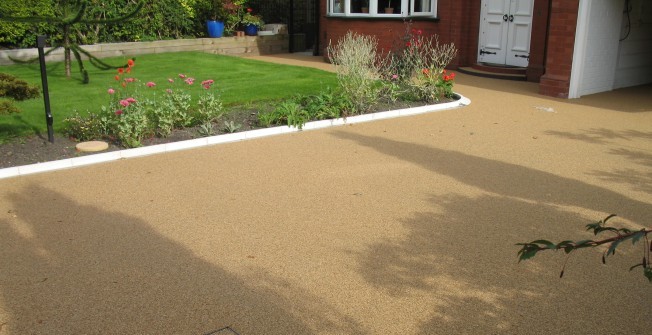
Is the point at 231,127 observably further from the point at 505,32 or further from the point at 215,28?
the point at 215,28

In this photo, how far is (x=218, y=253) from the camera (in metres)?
4.94

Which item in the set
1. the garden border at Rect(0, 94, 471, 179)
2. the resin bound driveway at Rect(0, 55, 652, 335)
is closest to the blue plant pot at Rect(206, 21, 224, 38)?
the garden border at Rect(0, 94, 471, 179)

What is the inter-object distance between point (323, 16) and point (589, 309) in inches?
574

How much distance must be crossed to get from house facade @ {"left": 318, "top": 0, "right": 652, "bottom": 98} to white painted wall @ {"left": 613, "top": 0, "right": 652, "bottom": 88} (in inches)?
0.8

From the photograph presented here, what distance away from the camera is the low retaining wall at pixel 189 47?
14.9 metres

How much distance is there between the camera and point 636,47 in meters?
13.5

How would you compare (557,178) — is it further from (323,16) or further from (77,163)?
(323,16)

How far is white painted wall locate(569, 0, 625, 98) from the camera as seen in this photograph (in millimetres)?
11664

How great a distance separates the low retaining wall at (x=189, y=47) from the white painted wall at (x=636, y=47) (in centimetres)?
957

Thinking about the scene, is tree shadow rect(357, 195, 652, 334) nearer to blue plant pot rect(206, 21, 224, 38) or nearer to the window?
the window

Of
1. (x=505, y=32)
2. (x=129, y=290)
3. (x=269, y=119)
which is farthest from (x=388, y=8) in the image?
(x=129, y=290)

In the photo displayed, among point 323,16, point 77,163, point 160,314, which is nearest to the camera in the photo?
point 160,314

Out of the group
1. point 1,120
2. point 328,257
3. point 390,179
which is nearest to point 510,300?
point 328,257

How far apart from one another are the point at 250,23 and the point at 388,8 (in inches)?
192
